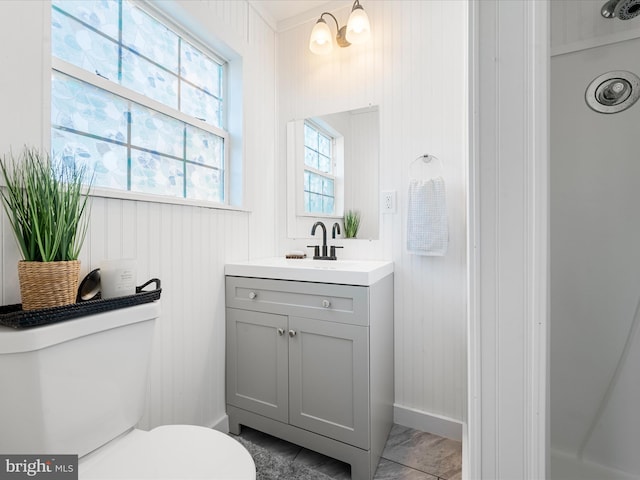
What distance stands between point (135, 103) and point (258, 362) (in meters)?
1.31

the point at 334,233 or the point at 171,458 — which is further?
the point at 334,233

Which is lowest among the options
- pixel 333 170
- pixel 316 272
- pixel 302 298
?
pixel 302 298

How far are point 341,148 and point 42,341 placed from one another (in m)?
1.63

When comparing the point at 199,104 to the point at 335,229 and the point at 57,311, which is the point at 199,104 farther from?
the point at 57,311

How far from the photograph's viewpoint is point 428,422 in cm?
166

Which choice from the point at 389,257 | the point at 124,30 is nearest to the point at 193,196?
the point at 124,30

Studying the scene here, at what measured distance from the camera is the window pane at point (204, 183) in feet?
5.37

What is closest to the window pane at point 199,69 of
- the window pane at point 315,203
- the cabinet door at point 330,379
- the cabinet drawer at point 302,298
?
the window pane at point 315,203

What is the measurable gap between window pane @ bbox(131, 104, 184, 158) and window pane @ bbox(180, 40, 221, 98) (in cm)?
29

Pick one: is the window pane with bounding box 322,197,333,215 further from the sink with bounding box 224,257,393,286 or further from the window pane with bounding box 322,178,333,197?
the sink with bounding box 224,257,393,286

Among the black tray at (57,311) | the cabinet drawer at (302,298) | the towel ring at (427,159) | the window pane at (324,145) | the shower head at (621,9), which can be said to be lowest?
the cabinet drawer at (302,298)

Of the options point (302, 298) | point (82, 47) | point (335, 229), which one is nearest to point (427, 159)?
point (335, 229)

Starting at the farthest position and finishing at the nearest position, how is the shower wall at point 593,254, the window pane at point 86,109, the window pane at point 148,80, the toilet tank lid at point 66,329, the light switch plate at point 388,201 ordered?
the light switch plate at point 388,201, the window pane at point 148,80, the shower wall at point 593,254, the window pane at point 86,109, the toilet tank lid at point 66,329

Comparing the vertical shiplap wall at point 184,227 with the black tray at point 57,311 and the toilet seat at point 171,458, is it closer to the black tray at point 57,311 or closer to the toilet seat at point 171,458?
the black tray at point 57,311
